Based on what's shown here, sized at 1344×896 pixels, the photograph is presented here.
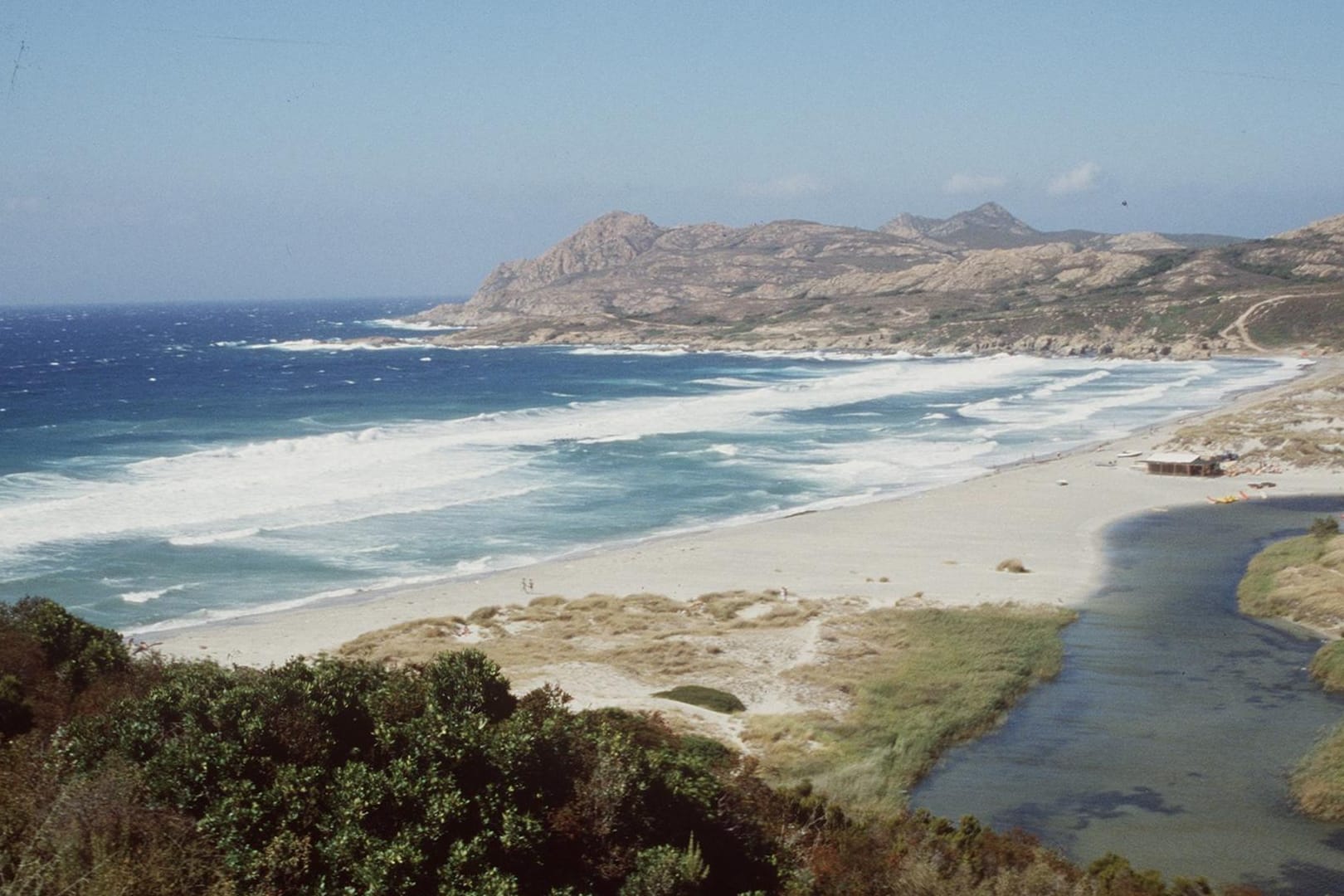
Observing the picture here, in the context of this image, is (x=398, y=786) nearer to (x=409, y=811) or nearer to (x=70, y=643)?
(x=409, y=811)

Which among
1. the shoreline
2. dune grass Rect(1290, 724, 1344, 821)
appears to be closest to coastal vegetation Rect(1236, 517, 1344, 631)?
the shoreline

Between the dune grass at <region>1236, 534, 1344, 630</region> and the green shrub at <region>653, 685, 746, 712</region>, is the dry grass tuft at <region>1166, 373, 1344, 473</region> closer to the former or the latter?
the dune grass at <region>1236, 534, 1344, 630</region>

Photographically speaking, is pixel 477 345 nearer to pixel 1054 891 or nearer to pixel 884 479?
pixel 884 479

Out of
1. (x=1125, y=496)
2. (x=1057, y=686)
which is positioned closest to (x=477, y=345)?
(x=1125, y=496)

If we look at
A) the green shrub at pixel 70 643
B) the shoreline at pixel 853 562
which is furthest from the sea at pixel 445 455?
the green shrub at pixel 70 643

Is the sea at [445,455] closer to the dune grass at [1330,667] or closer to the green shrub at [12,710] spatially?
the green shrub at [12,710]

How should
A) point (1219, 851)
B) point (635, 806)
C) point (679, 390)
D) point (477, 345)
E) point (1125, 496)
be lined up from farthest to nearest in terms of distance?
1. point (477, 345)
2. point (679, 390)
3. point (1125, 496)
4. point (1219, 851)
5. point (635, 806)

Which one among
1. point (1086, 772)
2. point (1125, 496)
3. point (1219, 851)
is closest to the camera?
point (1219, 851)
